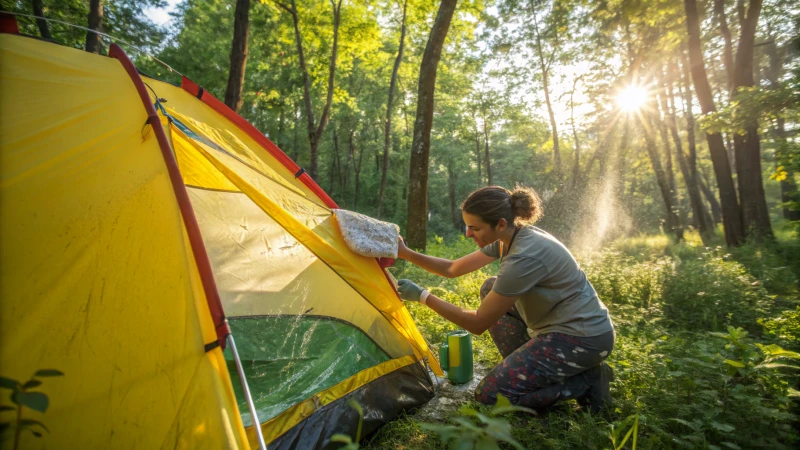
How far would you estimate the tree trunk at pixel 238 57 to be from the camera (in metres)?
6.38

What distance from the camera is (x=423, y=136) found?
733 centimetres

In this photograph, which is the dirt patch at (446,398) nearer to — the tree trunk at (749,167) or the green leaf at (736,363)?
the green leaf at (736,363)

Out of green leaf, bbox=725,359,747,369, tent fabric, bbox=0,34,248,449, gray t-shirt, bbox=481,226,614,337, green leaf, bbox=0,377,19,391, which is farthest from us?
gray t-shirt, bbox=481,226,614,337

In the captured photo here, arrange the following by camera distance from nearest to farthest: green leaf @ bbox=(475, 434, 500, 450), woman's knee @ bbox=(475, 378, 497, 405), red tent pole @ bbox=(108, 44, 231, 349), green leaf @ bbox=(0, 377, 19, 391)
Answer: green leaf @ bbox=(0, 377, 19, 391) < green leaf @ bbox=(475, 434, 500, 450) < red tent pole @ bbox=(108, 44, 231, 349) < woman's knee @ bbox=(475, 378, 497, 405)

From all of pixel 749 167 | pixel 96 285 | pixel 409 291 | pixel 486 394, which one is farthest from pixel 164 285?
pixel 749 167

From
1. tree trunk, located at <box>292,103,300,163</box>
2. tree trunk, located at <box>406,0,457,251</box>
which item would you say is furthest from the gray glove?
tree trunk, located at <box>292,103,300,163</box>

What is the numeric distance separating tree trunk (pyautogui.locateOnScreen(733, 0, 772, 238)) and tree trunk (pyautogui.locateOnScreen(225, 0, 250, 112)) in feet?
30.8

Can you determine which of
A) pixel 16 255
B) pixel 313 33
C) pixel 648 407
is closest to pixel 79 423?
pixel 16 255

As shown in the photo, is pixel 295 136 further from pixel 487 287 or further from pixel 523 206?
pixel 523 206

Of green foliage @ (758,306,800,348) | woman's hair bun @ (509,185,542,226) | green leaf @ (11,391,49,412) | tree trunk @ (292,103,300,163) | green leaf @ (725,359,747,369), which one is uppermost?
tree trunk @ (292,103,300,163)

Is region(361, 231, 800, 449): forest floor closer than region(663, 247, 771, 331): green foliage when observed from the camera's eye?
Yes

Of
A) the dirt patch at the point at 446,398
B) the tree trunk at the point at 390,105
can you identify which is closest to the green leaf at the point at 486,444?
the dirt patch at the point at 446,398

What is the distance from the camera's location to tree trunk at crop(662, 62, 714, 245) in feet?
40.4

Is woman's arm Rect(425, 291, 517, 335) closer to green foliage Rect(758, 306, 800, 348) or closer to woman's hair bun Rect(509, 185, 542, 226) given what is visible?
woman's hair bun Rect(509, 185, 542, 226)
